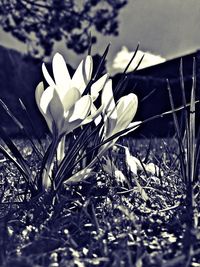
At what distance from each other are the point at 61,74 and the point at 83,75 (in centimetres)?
4

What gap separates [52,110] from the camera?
709mm

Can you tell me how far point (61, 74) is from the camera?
2.68ft

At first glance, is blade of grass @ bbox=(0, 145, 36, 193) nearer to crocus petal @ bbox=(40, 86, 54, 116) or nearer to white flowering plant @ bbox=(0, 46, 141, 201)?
white flowering plant @ bbox=(0, 46, 141, 201)

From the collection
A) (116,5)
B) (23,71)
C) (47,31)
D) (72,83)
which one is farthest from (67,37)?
(23,71)

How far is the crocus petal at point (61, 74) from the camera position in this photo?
2.57ft

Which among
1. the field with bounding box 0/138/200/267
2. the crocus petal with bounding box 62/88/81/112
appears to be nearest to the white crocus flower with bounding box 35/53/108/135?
the crocus petal with bounding box 62/88/81/112

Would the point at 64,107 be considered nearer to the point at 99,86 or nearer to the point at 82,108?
the point at 82,108

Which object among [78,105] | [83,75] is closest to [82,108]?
[78,105]

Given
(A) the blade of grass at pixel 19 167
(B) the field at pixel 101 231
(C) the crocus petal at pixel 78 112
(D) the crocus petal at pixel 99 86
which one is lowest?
(B) the field at pixel 101 231

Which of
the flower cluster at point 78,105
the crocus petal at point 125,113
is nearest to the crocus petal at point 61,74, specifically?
the flower cluster at point 78,105

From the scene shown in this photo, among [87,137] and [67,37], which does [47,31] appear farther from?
[87,137]

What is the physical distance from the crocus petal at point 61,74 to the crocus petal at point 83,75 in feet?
0.05

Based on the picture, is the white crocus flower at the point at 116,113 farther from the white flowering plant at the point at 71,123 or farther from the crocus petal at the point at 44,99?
the crocus petal at the point at 44,99

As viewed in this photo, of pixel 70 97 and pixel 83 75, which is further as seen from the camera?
pixel 83 75
